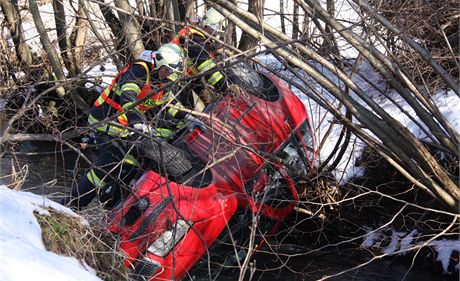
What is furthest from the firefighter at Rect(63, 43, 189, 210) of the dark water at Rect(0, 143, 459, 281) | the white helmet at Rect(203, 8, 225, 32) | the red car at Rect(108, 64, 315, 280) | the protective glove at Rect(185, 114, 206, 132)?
the white helmet at Rect(203, 8, 225, 32)

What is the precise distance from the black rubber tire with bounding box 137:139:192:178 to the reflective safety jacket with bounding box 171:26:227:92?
3.04 feet

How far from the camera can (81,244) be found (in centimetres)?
409

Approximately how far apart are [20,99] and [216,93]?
363 cm

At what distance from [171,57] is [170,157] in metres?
0.97

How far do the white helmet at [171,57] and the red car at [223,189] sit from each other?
1.69 feet

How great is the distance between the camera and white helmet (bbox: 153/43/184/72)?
5.92 meters

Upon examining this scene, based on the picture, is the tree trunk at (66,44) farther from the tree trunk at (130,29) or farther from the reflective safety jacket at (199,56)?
the reflective safety jacket at (199,56)

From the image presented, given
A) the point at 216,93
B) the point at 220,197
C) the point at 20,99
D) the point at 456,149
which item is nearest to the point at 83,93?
the point at 20,99

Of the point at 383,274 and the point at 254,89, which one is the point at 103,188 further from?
the point at 383,274

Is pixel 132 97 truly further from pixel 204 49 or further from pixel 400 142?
pixel 400 142

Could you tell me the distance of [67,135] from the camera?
15.6ft

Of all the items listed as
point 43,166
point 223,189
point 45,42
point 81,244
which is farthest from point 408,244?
point 45,42

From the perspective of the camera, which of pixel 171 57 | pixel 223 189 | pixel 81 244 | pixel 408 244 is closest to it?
pixel 81 244

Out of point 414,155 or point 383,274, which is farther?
point 383,274
